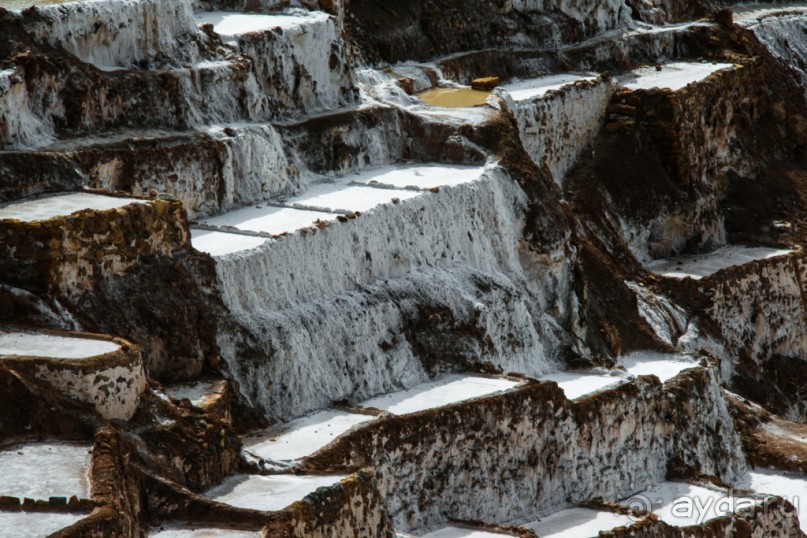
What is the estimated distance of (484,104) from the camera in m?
32.8

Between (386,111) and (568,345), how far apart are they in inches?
234

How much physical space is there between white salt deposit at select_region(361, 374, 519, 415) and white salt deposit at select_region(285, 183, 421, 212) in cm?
329

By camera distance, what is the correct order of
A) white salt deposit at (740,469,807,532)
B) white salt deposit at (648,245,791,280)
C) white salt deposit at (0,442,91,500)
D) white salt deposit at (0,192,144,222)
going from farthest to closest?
white salt deposit at (648,245,791,280)
white salt deposit at (740,469,807,532)
white salt deposit at (0,192,144,222)
white salt deposit at (0,442,91,500)

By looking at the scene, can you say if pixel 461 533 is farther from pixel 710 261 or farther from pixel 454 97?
Answer: pixel 710 261

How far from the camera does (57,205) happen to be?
21.9 meters

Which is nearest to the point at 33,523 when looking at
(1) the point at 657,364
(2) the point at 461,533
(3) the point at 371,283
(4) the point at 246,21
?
(2) the point at 461,533

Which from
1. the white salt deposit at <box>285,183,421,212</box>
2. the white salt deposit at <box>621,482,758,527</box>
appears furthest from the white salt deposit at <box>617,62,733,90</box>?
the white salt deposit at <box>621,482,758,527</box>

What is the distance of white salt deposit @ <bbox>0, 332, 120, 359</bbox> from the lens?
1880 cm

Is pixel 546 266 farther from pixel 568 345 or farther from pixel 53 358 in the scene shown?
pixel 53 358

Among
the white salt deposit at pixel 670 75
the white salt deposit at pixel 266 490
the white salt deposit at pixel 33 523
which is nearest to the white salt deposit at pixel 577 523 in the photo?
the white salt deposit at pixel 266 490

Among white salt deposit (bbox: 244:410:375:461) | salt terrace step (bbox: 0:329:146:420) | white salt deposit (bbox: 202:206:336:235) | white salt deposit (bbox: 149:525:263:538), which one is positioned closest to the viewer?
white salt deposit (bbox: 149:525:263:538)

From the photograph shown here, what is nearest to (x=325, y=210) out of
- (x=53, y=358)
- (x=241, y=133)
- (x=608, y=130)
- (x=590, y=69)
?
(x=241, y=133)

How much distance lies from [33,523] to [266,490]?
14.2 feet

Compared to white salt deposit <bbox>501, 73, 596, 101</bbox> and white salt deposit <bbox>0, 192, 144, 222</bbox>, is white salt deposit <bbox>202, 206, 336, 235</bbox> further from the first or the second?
white salt deposit <bbox>501, 73, 596, 101</bbox>
